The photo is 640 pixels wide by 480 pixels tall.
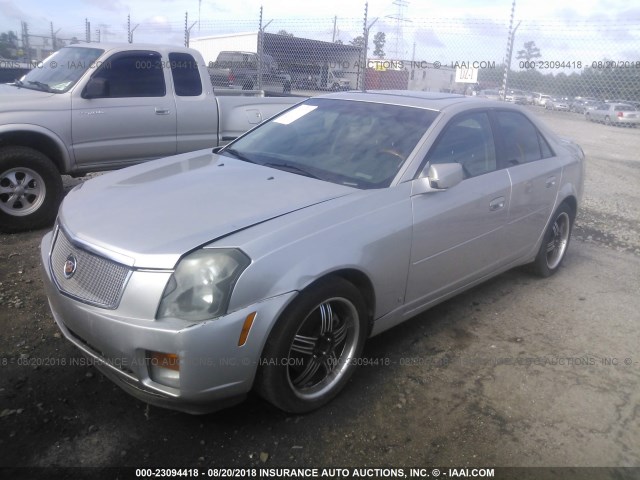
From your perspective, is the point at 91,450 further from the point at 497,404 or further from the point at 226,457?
the point at 497,404

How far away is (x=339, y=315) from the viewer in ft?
9.66

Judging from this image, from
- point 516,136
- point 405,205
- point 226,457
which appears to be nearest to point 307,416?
point 226,457

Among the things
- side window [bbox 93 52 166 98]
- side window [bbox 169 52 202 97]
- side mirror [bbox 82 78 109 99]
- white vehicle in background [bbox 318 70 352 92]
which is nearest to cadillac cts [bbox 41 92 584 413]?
side mirror [bbox 82 78 109 99]

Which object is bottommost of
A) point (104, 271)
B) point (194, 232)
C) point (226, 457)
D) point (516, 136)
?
point (226, 457)

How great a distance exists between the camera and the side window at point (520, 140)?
4242mm

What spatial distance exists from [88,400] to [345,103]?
2.61m

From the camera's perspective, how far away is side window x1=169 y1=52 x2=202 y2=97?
257 inches

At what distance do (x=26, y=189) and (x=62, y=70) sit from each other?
1.55 meters

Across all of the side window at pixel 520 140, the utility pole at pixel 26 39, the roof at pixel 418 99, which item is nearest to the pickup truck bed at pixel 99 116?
the roof at pixel 418 99

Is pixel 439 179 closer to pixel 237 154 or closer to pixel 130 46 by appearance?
pixel 237 154

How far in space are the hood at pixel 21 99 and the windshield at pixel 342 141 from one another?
2.71m

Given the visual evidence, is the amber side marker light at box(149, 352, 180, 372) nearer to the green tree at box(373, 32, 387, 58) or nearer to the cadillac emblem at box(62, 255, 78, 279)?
the cadillac emblem at box(62, 255, 78, 279)

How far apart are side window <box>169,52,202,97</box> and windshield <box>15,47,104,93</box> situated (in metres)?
0.82

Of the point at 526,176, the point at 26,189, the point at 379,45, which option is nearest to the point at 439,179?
the point at 526,176
